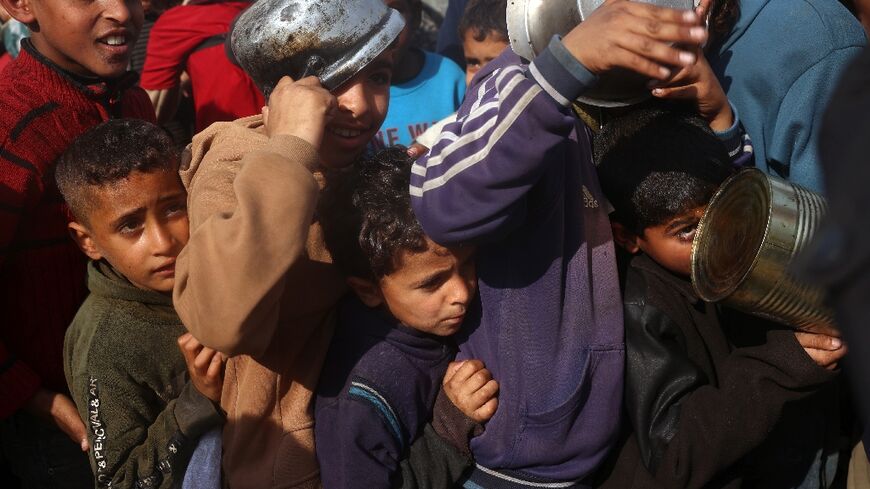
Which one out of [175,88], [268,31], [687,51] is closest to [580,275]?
[687,51]

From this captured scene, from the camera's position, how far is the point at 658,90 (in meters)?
2.29

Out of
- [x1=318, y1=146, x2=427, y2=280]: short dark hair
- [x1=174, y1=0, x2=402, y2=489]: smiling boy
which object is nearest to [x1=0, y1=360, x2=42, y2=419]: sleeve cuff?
[x1=174, y1=0, x2=402, y2=489]: smiling boy

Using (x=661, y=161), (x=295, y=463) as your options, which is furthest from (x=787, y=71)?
(x=295, y=463)

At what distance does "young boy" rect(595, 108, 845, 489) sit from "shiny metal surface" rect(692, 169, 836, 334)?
98mm

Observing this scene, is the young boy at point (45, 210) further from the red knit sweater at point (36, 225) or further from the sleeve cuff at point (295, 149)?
the sleeve cuff at point (295, 149)

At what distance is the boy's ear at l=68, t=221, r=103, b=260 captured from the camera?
9.60 feet

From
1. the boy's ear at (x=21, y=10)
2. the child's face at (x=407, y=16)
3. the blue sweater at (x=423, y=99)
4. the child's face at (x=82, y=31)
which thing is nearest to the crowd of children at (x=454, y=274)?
the child's face at (x=82, y=31)

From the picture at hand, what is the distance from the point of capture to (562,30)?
2250 millimetres

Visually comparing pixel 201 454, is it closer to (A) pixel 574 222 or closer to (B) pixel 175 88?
(A) pixel 574 222

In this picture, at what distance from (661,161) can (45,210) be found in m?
1.98

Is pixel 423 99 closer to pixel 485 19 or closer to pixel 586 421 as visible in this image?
pixel 485 19

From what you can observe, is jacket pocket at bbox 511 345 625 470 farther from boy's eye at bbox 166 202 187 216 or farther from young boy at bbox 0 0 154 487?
young boy at bbox 0 0 154 487

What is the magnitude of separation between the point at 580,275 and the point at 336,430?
2.45 feet

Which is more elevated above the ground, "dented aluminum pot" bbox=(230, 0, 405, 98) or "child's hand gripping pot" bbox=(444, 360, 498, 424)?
"dented aluminum pot" bbox=(230, 0, 405, 98)
